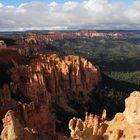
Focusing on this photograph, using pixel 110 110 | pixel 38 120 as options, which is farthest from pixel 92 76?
pixel 38 120

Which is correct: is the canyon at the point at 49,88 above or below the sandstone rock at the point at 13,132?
below

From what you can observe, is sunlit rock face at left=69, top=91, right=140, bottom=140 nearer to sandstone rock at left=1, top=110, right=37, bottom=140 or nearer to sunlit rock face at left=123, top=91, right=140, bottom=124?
sunlit rock face at left=123, top=91, right=140, bottom=124

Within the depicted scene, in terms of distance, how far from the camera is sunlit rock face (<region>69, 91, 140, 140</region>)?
45.3 m

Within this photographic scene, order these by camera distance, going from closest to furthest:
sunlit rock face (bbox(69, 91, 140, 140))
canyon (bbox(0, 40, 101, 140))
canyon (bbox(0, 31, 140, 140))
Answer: sunlit rock face (bbox(69, 91, 140, 140)), canyon (bbox(0, 31, 140, 140)), canyon (bbox(0, 40, 101, 140))

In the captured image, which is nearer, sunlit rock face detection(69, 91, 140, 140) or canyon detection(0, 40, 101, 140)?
sunlit rock face detection(69, 91, 140, 140)

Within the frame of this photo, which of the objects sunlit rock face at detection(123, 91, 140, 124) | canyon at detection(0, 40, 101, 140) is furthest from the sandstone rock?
canyon at detection(0, 40, 101, 140)

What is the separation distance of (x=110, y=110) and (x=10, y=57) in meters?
38.4

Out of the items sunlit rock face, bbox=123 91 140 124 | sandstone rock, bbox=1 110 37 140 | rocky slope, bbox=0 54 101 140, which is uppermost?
sunlit rock face, bbox=123 91 140 124

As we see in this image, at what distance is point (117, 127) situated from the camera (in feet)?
155

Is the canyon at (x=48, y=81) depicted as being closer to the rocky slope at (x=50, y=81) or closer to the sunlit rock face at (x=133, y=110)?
the rocky slope at (x=50, y=81)

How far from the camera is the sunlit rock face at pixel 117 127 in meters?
45.3

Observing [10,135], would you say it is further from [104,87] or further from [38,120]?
[104,87]

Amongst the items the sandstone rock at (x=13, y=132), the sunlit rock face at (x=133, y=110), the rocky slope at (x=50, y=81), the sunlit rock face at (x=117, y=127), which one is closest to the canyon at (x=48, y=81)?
the rocky slope at (x=50, y=81)

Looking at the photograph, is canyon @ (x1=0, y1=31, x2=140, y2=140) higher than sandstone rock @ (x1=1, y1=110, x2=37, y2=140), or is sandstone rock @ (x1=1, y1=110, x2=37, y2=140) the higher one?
sandstone rock @ (x1=1, y1=110, x2=37, y2=140)
